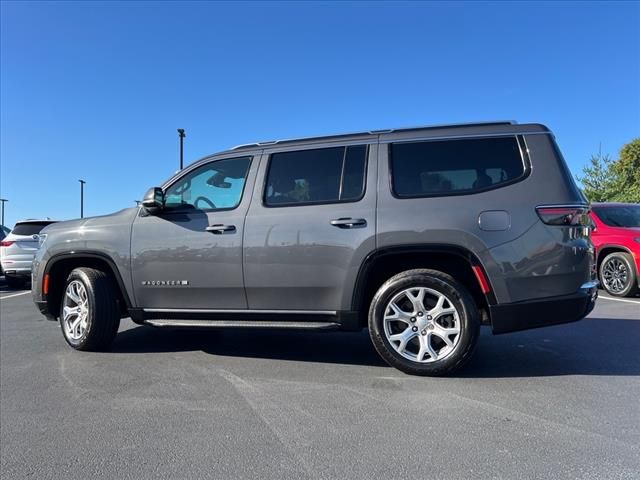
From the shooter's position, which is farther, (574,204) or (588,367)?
(588,367)

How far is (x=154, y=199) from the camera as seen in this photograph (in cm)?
452

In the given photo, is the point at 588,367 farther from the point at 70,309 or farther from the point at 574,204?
the point at 70,309

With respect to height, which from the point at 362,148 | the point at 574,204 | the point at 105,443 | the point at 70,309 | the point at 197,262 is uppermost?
the point at 362,148

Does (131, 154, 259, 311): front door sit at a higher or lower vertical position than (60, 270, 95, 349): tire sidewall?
higher

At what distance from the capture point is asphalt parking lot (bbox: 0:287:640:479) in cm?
259

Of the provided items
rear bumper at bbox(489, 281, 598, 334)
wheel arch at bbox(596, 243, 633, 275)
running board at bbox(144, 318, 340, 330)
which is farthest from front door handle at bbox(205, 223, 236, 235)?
wheel arch at bbox(596, 243, 633, 275)

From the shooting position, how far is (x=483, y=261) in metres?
3.74

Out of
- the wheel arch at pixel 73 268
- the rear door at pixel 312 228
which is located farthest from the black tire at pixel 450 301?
the wheel arch at pixel 73 268

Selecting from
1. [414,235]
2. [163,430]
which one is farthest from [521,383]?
[163,430]

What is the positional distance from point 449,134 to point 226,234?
6.94 feet

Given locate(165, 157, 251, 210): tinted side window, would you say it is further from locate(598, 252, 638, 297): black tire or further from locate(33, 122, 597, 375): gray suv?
locate(598, 252, 638, 297): black tire

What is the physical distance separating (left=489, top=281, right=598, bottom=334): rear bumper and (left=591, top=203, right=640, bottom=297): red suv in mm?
5146

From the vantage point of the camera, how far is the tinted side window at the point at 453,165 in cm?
387

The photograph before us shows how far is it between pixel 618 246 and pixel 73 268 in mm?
8404
